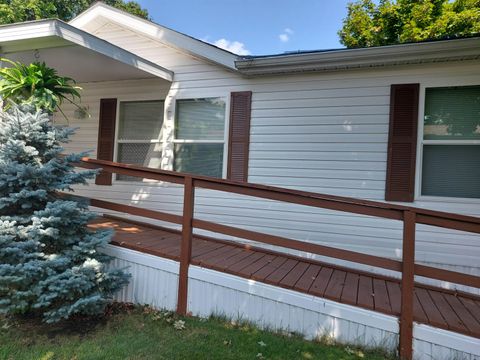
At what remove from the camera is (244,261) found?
148 inches

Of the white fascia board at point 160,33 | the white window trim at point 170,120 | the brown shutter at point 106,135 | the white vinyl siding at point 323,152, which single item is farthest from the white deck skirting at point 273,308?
the white fascia board at point 160,33

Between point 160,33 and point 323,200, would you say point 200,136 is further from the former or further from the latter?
point 323,200

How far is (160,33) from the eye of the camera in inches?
215

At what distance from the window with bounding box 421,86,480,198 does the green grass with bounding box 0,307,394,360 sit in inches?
92.8

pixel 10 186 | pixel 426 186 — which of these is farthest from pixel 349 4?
pixel 10 186

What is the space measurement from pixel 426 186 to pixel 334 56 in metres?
1.97

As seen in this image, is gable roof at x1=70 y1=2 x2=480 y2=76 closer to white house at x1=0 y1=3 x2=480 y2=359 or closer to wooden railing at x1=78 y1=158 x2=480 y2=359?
white house at x1=0 y1=3 x2=480 y2=359

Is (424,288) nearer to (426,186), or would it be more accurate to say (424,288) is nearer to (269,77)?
(426,186)

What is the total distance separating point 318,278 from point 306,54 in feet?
9.12

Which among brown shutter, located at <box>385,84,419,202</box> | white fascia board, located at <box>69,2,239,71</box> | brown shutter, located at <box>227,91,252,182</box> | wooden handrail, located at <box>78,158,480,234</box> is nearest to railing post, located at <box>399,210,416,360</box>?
wooden handrail, located at <box>78,158,480,234</box>

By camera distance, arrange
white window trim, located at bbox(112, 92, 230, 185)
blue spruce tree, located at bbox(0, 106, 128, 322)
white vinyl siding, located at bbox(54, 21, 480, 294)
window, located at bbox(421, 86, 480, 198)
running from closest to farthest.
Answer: blue spruce tree, located at bbox(0, 106, 128, 322), window, located at bbox(421, 86, 480, 198), white vinyl siding, located at bbox(54, 21, 480, 294), white window trim, located at bbox(112, 92, 230, 185)

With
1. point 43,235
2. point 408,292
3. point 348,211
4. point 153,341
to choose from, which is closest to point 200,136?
point 43,235

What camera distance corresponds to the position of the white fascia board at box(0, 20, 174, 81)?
397 centimetres

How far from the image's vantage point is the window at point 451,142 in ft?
13.2
